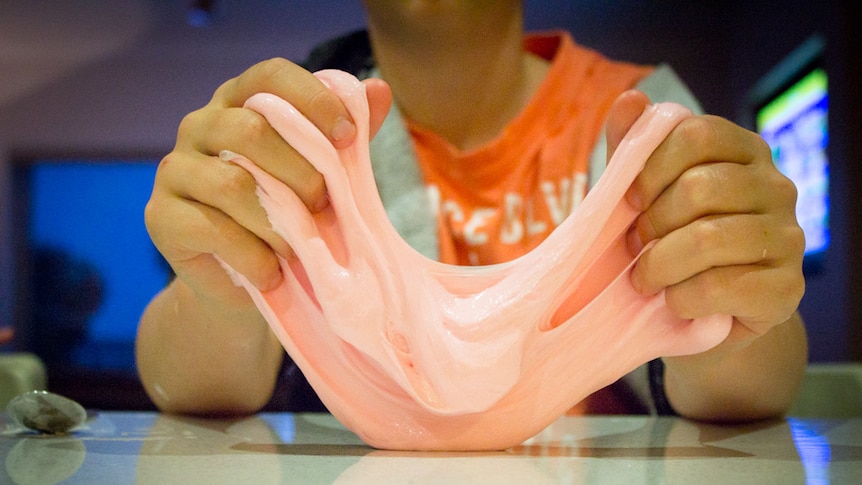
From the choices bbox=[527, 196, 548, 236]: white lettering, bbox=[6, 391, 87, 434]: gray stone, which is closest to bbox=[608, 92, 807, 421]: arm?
bbox=[527, 196, 548, 236]: white lettering

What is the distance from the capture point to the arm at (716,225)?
0.32 meters

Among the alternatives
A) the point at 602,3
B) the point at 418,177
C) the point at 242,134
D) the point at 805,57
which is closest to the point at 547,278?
the point at 242,134

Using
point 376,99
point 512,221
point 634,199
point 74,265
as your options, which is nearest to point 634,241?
point 634,199

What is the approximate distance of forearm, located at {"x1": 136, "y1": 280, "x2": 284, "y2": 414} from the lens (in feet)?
1.50

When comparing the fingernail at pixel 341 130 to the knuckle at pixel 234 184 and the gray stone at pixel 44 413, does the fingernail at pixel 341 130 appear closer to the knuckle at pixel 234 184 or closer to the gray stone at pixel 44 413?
the knuckle at pixel 234 184

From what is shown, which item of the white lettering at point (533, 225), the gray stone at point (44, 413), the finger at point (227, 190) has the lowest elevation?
the gray stone at point (44, 413)

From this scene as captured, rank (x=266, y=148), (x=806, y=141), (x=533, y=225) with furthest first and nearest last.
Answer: (x=806, y=141) < (x=533, y=225) < (x=266, y=148)

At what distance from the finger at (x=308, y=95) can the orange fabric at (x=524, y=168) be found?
29cm

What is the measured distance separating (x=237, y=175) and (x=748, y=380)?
14.0 inches

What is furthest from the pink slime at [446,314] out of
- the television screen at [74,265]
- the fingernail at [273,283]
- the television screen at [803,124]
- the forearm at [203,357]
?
the television screen at [803,124]

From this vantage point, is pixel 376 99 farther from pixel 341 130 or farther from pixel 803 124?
pixel 803 124

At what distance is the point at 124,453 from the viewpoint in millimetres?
338

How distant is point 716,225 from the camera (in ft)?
1.05

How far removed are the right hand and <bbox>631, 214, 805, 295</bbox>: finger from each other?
0.16m
